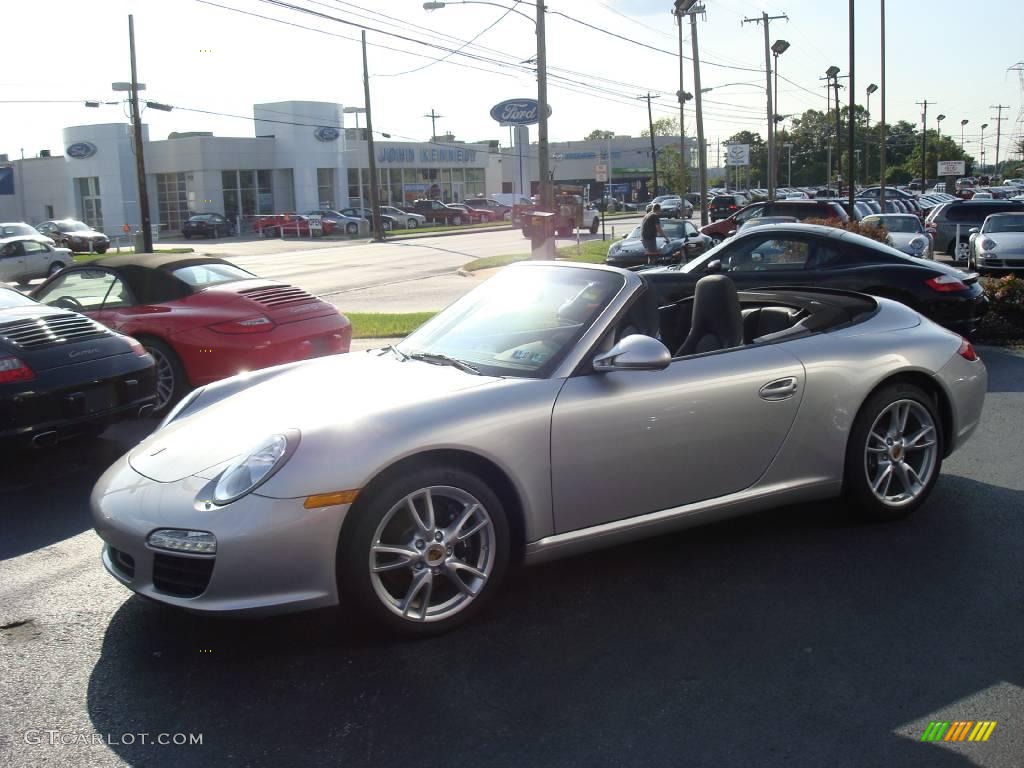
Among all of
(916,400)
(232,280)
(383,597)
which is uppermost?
(232,280)

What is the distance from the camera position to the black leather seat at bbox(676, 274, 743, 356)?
504cm

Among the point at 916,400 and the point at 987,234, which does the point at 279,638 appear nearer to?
the point at 916,400

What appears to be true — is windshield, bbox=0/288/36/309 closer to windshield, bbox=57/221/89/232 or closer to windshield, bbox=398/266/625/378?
windshield, bbox=398/266/625/378

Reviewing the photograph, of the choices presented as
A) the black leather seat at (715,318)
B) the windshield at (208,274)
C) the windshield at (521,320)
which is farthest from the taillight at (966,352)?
the windshield at (208,274)

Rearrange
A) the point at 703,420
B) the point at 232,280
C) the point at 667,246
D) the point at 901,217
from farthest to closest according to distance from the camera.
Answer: the point at 901,217
the point at 667,246
the point at 232,280
the point at 703,420

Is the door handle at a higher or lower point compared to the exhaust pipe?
higher

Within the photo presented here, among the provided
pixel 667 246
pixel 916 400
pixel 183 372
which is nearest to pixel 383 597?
pixel 916 400

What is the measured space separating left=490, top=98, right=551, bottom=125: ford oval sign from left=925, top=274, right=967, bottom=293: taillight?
196 ft

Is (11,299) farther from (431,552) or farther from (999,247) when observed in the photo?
(999,247)

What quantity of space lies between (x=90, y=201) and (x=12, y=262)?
45.3 m

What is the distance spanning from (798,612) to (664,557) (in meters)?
0.83

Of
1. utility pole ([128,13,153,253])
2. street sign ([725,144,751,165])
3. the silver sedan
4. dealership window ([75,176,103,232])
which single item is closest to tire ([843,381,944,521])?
the silver sedan

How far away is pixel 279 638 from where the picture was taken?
4.05 meters

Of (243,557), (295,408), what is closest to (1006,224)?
(295,408)
